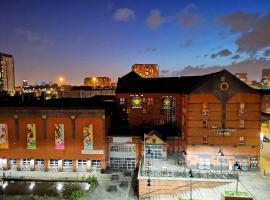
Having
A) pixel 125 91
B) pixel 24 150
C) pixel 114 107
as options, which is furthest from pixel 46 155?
pixel 125 91

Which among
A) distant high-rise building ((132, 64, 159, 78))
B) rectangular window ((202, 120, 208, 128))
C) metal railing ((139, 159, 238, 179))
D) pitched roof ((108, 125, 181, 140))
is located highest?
distant high-rise building ((132, 64, 159, 78))

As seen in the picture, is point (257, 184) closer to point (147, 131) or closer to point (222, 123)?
point (222, 123)

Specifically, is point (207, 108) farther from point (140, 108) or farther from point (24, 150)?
point (24, 150)

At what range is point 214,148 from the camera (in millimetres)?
36781

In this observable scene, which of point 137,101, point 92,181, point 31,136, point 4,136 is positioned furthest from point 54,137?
point 137,101

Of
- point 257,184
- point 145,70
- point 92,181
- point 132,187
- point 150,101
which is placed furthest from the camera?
point 145,70

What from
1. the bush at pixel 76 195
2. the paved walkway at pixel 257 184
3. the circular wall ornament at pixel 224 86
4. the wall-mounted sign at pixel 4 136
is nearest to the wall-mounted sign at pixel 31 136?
the wall-mounted sign at pixel 4 136

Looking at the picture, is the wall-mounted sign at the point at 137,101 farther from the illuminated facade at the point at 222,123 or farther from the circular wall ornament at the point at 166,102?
the illuminated facade at the point at 222,123

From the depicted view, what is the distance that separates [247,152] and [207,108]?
8.06m

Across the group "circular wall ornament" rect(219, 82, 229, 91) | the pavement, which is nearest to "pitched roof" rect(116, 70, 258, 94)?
"circular wall ornament" rect(219, 82, 229, 91)

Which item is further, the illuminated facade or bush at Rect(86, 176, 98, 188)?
bush at Rect(86, 176, 98, 188)

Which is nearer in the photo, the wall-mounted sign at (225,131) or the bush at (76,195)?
the bush at (76,195)

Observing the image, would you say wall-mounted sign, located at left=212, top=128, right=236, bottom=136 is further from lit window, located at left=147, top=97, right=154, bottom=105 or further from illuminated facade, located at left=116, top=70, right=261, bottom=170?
lit window, located at left=147, top=97, right=154, bottom=105

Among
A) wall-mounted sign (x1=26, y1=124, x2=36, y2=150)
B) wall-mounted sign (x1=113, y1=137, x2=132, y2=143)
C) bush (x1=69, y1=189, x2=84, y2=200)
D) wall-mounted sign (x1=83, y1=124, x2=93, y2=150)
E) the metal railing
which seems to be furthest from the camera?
wall-mounted sign (x1=113, y1=137, x2=132, y2=143)
